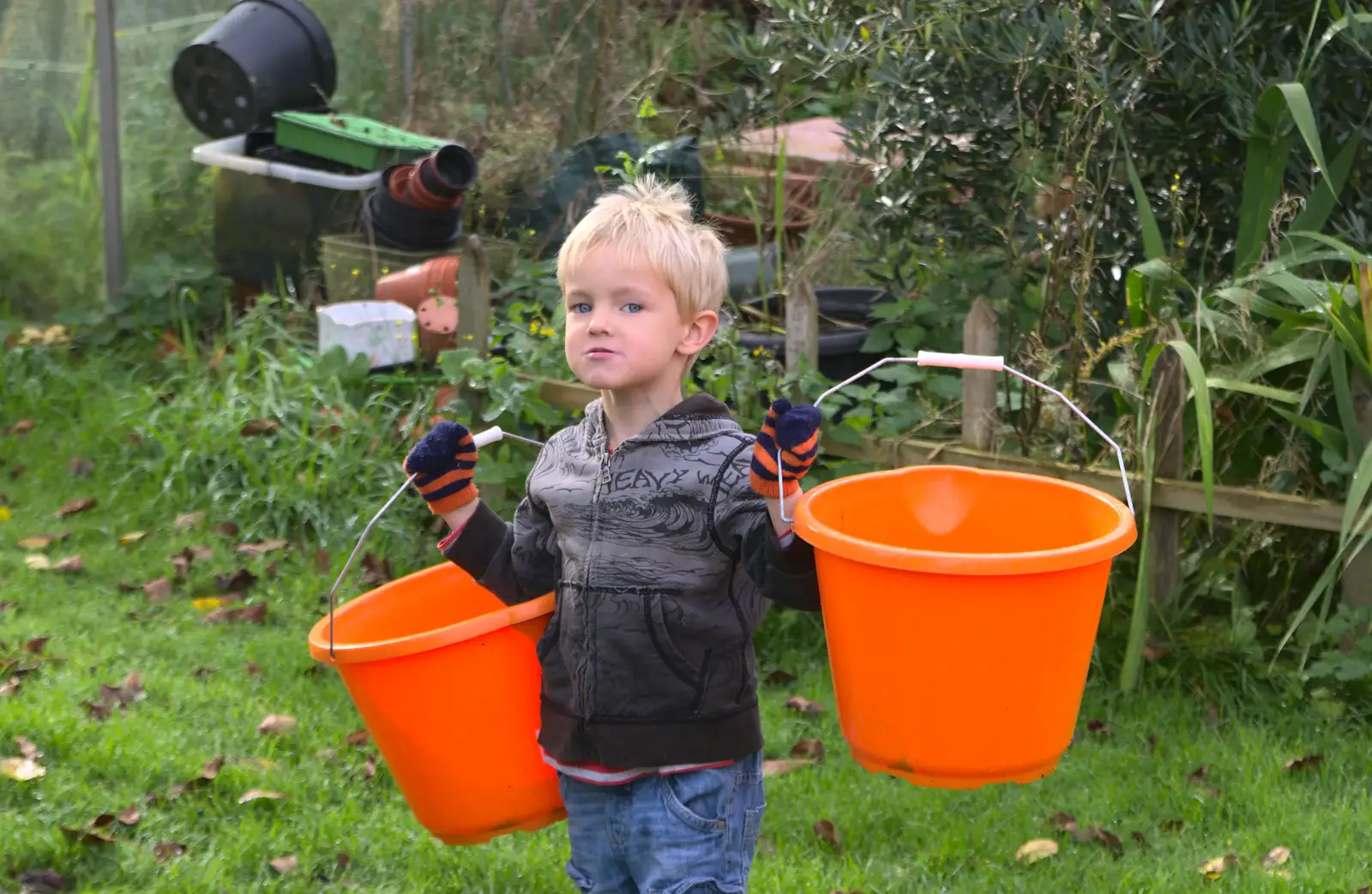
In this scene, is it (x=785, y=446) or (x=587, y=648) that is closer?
(x=785, y=446)

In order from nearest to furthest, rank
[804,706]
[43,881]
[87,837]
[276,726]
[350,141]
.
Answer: [43,881]
[87,837]
[276,726]
[804,706]
[350,141]

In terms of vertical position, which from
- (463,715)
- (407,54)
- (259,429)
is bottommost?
(259,429)

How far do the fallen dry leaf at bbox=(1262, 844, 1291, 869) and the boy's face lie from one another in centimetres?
155

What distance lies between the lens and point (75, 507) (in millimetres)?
4855

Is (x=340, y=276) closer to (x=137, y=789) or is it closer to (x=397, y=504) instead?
(x=397, y=504)

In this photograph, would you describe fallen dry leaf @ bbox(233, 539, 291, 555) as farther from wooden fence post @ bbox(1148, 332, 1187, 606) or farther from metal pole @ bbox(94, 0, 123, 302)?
wooden fence post @ bbox(1148, 332, 1187, 606)

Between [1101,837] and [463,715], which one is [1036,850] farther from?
[463,715]

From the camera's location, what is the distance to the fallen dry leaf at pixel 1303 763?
3.17 m

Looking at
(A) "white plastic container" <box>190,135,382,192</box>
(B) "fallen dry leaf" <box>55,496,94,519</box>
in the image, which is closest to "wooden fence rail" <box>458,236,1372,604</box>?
(B) "fallen dry leaf" <box>55,496,94,519</box>

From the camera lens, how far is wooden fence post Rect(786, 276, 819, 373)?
387 centimetres

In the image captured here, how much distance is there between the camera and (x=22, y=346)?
5.97 metres

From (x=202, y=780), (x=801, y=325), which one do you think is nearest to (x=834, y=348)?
(x=801, y=325)

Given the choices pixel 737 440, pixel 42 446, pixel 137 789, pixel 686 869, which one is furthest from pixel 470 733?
pixel 42 446

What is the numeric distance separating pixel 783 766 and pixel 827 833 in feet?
1.03
